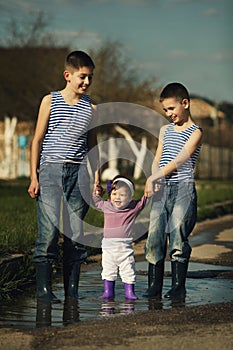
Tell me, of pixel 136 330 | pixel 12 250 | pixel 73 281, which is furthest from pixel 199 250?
pixel 136 330

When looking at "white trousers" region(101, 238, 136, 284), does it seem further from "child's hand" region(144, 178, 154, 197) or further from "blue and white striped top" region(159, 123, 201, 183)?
"blue and white striped top" region(159, 123, 201, 183)

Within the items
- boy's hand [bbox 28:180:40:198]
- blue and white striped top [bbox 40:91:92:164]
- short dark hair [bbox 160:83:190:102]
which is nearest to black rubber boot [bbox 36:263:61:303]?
boy's hand [bbox 28:180:40:198]

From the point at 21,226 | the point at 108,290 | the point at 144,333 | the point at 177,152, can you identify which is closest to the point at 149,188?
the point at 177,152

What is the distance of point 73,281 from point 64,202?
61cm

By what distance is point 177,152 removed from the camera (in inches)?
275

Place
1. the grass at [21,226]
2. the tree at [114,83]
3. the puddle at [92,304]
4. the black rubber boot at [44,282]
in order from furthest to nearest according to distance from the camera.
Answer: the tree at [114,83], the grass at [21,226], the black rubber boot at [44,282], the puddle at [92,304]

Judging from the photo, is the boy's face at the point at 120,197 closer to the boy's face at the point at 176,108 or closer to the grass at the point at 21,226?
the boy's face at the point at 176,108

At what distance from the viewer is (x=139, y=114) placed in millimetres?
29750

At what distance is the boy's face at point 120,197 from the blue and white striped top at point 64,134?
42cm

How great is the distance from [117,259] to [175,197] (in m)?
0.67

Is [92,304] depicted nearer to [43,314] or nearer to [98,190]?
[43,314]

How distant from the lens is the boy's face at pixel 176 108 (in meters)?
6.97

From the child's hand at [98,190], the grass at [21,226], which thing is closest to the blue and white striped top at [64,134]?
the child's hand at [98,190]

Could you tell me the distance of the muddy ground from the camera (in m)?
4.75
